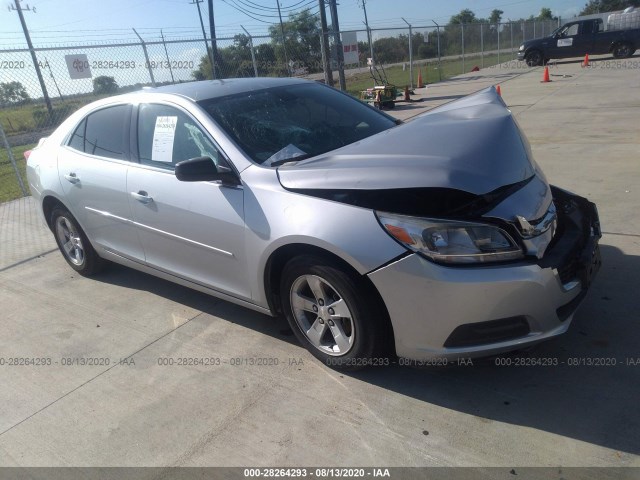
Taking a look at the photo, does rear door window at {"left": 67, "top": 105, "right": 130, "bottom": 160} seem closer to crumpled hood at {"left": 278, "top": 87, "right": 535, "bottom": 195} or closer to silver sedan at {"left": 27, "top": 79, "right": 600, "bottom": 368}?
silver sedan at {"left": 27, "top": 79, "right": 600, "bottom": 368}

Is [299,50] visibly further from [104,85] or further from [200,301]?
[200,301]

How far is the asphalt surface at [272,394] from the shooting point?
239cm

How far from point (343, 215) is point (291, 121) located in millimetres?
1239

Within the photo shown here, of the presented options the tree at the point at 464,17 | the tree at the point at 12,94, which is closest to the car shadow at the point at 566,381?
the tree at the point at 12,94

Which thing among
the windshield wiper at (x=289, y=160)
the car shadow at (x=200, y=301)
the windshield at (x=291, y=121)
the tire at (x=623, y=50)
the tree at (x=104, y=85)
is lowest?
the car shadow at (x=200, y=301)

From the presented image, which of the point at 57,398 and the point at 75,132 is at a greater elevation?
the point at 75,132

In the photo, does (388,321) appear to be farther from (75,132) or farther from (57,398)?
(75,132)

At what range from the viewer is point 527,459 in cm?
223

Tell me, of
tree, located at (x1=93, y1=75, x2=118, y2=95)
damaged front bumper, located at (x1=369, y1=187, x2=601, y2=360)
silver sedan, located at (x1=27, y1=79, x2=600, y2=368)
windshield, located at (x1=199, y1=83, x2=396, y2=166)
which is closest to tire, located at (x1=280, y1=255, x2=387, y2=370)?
silver sedan, located at (x1=27, y1=79, x2=600, y2=368)

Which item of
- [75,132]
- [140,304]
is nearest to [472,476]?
[140,304]

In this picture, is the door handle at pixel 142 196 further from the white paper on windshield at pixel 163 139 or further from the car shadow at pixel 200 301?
the car shadow at pixel 200 301

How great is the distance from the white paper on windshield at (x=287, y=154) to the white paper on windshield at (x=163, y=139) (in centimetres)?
81

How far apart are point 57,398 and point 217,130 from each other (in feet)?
6.22

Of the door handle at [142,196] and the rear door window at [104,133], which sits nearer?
the door handle at [142,196]
